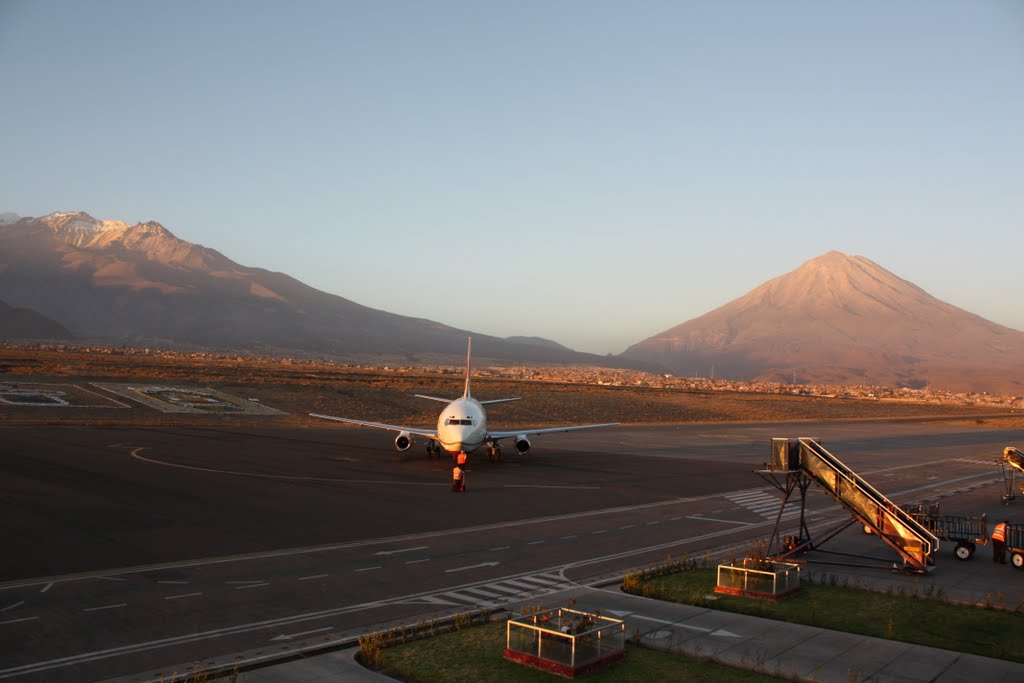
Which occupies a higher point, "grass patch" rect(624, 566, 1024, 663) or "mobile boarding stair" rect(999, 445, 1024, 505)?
"mobile boarding stair" rect(999, 445, 1024, 505)

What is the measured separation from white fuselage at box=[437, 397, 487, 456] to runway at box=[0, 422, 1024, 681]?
184 cm

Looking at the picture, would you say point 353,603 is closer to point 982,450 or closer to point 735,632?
point 735,632

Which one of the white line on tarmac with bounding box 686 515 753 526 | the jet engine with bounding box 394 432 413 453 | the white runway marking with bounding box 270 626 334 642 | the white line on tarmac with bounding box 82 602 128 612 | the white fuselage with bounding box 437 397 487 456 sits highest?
the white fuselage with bounding box 437 397 487 456

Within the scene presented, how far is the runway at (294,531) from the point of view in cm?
1711

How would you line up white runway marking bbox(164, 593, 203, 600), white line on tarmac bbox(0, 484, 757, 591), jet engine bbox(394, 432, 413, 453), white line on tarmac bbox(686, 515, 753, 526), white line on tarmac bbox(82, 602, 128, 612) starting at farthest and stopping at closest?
1. jet engine bbox(394, 432, 413, 453)
2. white line on tarmac bbox(686, 515, 753, 526)
3. white line on tarmac bbox(0, 484, 757, 591)
4. white runway marking bbox(164, 593, 203, 600)
5. white line on tarmac bbox(82, 602, 128, 612)

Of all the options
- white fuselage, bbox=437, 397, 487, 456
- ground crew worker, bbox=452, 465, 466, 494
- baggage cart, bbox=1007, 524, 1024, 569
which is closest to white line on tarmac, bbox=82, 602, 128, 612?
ground crew worker, bbox=452, 465, 466, 494

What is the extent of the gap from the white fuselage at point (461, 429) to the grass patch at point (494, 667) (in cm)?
2685

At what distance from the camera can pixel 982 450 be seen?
2825 inches

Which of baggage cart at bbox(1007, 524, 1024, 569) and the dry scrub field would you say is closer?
baggage cart at bbox(1007, 524, 1024, 569)

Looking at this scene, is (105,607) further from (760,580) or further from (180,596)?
(760,580)

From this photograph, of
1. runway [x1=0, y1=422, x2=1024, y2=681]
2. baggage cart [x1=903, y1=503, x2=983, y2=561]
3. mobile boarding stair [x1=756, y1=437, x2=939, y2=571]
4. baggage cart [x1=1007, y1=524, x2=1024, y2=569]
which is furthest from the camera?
baggage cart [x1=903, y1=503, x2=983, y2=561]

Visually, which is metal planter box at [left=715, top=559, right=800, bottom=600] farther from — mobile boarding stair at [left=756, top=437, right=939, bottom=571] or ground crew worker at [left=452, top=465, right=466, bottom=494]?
ground crew worker at [left=452, top=465, right=466, bottom=494]

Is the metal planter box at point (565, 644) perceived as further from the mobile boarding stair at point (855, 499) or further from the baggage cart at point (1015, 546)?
the baggage cart at point (1015, 546)

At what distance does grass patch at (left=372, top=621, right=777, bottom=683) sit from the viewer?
14102mm
